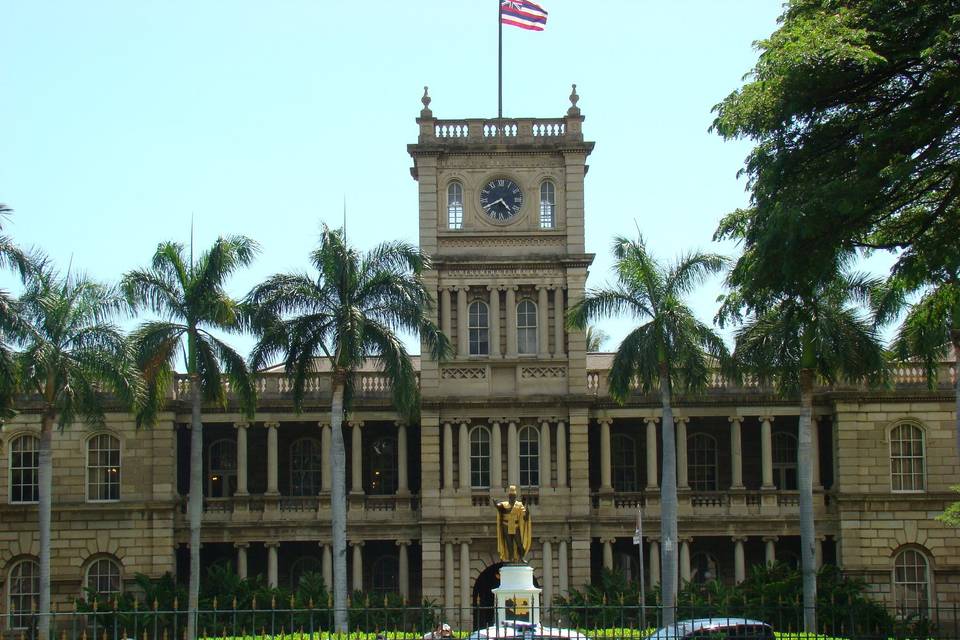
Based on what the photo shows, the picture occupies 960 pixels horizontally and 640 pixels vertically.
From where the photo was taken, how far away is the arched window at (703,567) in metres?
52.5

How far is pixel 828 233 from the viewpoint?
24844mm

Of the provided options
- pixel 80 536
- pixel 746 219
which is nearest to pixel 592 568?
pixel 80 536

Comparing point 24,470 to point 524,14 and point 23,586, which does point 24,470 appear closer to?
point 23,586

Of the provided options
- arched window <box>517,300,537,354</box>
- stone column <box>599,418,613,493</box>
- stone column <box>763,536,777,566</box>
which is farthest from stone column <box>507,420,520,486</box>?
stone column <box>763,536,777,566</box>

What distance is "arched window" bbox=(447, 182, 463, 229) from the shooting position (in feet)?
166

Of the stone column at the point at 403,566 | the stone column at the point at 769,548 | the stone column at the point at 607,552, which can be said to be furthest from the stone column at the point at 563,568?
the stone column at the point at 769,548

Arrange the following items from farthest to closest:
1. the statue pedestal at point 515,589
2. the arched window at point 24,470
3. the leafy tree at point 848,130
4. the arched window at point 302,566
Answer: the arched window at point 302,566 → the arched window at point 24,470 → the statue pedestal at point 515,589 → the leafy tree at point 848,130

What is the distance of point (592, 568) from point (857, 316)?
41.5ft

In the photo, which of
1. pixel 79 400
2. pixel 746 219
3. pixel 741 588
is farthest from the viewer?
pixel 741 588

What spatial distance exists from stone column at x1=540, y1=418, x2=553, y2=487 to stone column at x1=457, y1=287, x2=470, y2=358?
331 centimetres

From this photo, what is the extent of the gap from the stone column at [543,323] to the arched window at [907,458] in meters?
10.7

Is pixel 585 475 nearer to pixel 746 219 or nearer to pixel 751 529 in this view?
pixel 751 529

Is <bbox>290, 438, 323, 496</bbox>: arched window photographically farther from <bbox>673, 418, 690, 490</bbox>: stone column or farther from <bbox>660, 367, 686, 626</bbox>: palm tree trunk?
<bbox>660, 367, 686, 626</bbox>: palm tree trunk

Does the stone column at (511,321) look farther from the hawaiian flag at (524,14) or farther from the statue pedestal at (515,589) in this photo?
the statue pedestal at (515,589)
